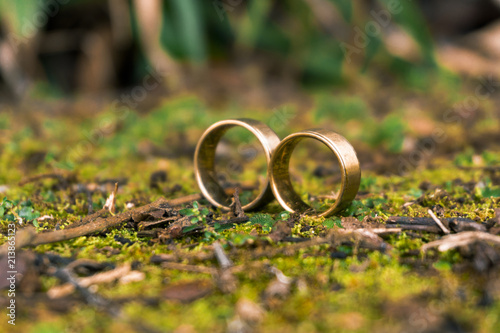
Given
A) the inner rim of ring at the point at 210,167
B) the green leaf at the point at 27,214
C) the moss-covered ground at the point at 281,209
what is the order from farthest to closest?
the inner rim of ring at the point at 210,167 → the green leaf at the point at 27,214 → the moss-covered ground at the point at 281,209

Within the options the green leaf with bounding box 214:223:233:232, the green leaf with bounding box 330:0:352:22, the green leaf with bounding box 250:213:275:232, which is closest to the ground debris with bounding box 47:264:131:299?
the green leaf with bounding box 214:223:233:232

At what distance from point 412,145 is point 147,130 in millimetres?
2410

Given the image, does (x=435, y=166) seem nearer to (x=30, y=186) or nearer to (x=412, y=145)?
(x=412, y=145)

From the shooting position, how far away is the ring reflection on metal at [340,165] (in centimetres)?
223

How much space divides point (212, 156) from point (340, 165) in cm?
90

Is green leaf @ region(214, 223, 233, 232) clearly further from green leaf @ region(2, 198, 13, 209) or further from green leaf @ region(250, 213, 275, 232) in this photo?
green leaf @ region(2, 198, 13, 209)

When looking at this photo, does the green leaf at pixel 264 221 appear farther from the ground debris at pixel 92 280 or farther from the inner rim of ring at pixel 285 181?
the ground debris at pixel 92 280

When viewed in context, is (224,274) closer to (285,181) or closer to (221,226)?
(221,226)

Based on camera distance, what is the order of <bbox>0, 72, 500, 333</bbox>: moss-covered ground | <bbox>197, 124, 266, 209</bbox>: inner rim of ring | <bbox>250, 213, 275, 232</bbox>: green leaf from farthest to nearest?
<bbox>197, 124, 266, 209</bbox>: inner rim of ring, <bbox>250, 213, 275, 232</bbox>: green leaf, <bbox>0, 72, 500, 333</bbox>: moss-covered ground

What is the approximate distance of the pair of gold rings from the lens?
2.24 meters

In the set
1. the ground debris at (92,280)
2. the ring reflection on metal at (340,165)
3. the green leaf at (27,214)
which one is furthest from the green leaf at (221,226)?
the green leaf at (27,214)

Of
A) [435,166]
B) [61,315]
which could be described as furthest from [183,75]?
[61,315]

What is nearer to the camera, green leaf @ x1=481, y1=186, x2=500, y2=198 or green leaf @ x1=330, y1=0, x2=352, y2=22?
green leaf @ x1=481, y1=186, x2=500, y2=198

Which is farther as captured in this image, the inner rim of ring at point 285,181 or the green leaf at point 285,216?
the inner rim of ring at point 285,181
